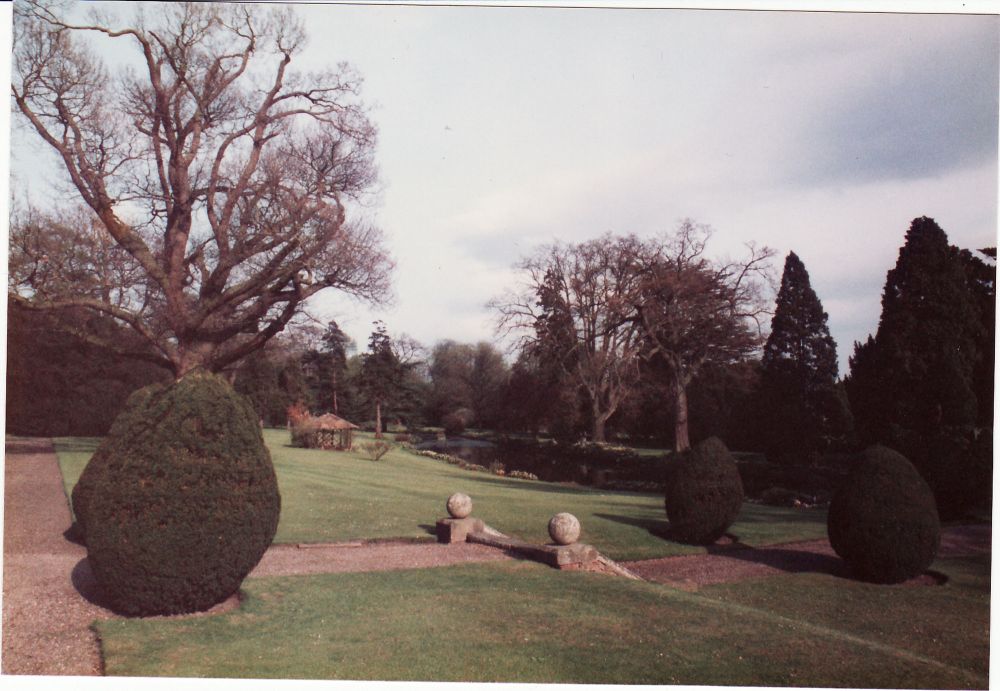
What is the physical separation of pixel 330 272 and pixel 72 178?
460cm

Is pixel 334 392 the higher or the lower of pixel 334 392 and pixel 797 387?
the lower

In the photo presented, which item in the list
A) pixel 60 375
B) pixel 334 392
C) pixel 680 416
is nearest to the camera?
pixel 60 375

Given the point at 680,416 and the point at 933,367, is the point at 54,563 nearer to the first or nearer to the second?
the point at 933,367

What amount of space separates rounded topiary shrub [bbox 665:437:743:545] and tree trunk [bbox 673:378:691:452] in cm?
1335

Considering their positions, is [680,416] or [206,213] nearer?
[206,213]

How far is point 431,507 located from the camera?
1446cm

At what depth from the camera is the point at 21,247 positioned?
1205 centimetres

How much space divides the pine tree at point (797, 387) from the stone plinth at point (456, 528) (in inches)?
491

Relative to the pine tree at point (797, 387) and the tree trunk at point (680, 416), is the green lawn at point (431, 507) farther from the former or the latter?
the tree trunk at point (680, 416)

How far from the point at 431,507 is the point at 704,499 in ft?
18.4

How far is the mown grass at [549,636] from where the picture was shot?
6152 mm

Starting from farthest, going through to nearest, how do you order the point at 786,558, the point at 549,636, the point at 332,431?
the point at 332,431
the point at 786,558
the point at 549,636

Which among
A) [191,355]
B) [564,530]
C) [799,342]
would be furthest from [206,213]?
[799,342]

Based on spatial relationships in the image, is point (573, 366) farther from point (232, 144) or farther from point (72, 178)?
point (72, 178)
